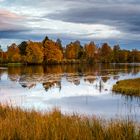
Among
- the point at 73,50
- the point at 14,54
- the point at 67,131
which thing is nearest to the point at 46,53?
the point at 14,54

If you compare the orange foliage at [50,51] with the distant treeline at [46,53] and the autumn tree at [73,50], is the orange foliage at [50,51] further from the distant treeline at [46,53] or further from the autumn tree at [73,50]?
the autumn tree at [73,50]

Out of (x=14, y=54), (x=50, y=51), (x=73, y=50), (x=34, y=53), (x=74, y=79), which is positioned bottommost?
(x=74, y=79)

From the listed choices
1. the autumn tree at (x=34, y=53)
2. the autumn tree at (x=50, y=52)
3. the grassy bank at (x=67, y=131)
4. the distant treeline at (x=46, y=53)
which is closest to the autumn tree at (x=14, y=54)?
the distant treeline at (x=46, y=53)

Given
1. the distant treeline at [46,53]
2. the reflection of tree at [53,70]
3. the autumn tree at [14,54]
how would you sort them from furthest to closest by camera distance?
the autumn tree at [14,54], the distant treeline at [46,53], the reflection of tree at [53,70]

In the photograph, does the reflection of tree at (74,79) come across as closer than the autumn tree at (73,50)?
Yes

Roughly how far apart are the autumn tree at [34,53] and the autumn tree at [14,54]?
8.57 meters

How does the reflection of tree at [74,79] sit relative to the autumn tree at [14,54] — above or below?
below

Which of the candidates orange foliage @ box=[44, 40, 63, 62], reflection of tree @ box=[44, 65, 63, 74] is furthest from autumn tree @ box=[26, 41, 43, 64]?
reflection of tree @ box=[44, 65, 63, 74]

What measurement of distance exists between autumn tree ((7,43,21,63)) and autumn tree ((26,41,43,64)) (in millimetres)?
8572

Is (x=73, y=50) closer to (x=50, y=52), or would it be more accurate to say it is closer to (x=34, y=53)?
(x=50, y=52)

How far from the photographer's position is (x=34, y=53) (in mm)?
138000

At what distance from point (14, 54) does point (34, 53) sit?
72.4 ft

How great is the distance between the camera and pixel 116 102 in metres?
29.1

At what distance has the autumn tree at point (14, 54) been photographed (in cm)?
15275
